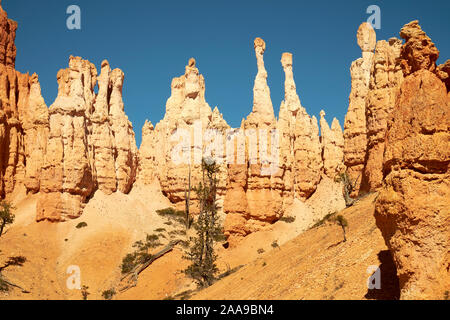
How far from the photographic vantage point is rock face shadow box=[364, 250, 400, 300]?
13834 millimetres

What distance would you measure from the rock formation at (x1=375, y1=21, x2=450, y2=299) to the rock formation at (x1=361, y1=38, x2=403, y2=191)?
19032 mm

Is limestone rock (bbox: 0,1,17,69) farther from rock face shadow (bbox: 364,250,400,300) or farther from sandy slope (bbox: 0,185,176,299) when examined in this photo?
rock face shadow (bbox: 364,250,400,300)

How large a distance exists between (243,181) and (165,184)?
707 inches

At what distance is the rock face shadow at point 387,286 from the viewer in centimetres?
1383

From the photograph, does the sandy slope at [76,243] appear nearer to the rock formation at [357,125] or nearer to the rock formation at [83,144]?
the rock formation at [83,144]

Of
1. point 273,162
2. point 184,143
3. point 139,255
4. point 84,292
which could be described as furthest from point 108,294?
point 184,143

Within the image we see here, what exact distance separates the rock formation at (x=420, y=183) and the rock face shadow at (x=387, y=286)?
1329 millimetres

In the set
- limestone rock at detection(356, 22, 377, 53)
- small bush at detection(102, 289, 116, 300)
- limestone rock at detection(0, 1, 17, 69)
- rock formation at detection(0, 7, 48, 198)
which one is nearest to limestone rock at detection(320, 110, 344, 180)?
limestone rock at detection(356, 22, 377, 53)

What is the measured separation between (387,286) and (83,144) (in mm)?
47537

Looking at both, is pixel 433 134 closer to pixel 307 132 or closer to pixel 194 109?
pixel 307 132

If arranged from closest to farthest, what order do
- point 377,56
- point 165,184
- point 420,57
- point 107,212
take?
1. point 420,57
2. point 377,56
3. point 107,212
4. point 165,184

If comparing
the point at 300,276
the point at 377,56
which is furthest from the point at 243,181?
the point at 300,276
